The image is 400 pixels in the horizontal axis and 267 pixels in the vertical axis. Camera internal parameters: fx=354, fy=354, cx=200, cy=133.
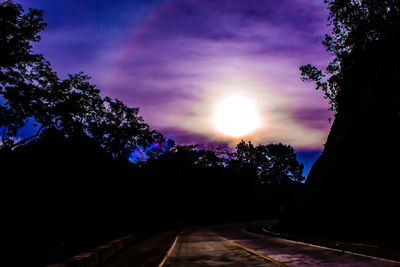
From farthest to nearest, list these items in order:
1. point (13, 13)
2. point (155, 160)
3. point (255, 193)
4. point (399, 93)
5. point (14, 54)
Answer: point (255, 193) → point (155, 160) → point (14, 54) → point (13, 13) → point (399, 93)

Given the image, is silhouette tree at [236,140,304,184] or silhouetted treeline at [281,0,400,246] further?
silhouette tree at [236,140,304,184]

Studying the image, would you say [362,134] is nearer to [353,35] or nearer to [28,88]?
[353,35]

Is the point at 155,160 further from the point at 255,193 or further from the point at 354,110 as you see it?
the point at 354,110

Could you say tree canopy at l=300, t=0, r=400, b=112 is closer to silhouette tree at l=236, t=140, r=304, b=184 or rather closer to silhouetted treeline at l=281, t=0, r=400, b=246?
silhouetted treeline at l=281, t=0, r=400, b=246

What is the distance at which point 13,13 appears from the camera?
21000 mm

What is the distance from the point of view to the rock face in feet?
66.9

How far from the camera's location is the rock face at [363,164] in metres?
20.4

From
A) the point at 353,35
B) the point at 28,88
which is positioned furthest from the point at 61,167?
the point at 353,35

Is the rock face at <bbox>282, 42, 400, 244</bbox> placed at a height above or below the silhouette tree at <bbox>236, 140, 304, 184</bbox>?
below

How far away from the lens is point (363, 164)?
84.1 feet

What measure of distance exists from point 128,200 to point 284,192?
199 feet

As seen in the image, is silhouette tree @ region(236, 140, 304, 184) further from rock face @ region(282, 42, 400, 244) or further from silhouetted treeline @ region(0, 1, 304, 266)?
Answer: rock face @ region(282, 42, 400, 244)

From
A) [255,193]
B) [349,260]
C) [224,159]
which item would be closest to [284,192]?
[255,193]

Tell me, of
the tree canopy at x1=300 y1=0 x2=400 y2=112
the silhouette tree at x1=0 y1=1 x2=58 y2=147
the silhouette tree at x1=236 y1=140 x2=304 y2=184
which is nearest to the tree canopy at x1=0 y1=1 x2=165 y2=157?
the silhouette tree at x1=0 y1=1 x2=58 y2=147
